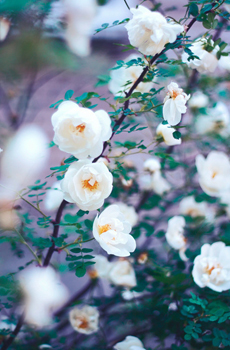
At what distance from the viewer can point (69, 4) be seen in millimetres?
826

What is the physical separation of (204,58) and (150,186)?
0.50 metres

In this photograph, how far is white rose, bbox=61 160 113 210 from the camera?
375 millimetres

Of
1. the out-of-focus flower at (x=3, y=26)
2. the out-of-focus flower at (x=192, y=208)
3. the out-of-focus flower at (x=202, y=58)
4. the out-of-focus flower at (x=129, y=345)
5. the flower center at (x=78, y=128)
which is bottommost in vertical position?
the out-of-focus flower at (x=192, y=208)

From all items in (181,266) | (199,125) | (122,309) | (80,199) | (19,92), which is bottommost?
(122,309)

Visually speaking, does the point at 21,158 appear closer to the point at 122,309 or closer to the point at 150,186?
the point at 150,186

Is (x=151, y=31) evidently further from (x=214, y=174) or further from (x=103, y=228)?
(x=214, y=174)

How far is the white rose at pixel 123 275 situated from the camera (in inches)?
29.2

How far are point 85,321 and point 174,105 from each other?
0.61m

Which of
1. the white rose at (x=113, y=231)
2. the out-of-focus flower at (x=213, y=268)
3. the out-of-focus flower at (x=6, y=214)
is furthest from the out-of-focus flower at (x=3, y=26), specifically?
the out-of-focus flower at (x=213, y=268)

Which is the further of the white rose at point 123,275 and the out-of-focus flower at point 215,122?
the out-of-focus flower at point 215,122

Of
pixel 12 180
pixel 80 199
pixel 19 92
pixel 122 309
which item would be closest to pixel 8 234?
pixel 12 180

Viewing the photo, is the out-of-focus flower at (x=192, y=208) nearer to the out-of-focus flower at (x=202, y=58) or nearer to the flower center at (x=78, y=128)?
the out-of-focus flower at (x=202, y=58)

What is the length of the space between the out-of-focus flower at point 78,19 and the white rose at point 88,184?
65 cm

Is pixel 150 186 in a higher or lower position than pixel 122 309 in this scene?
higher
